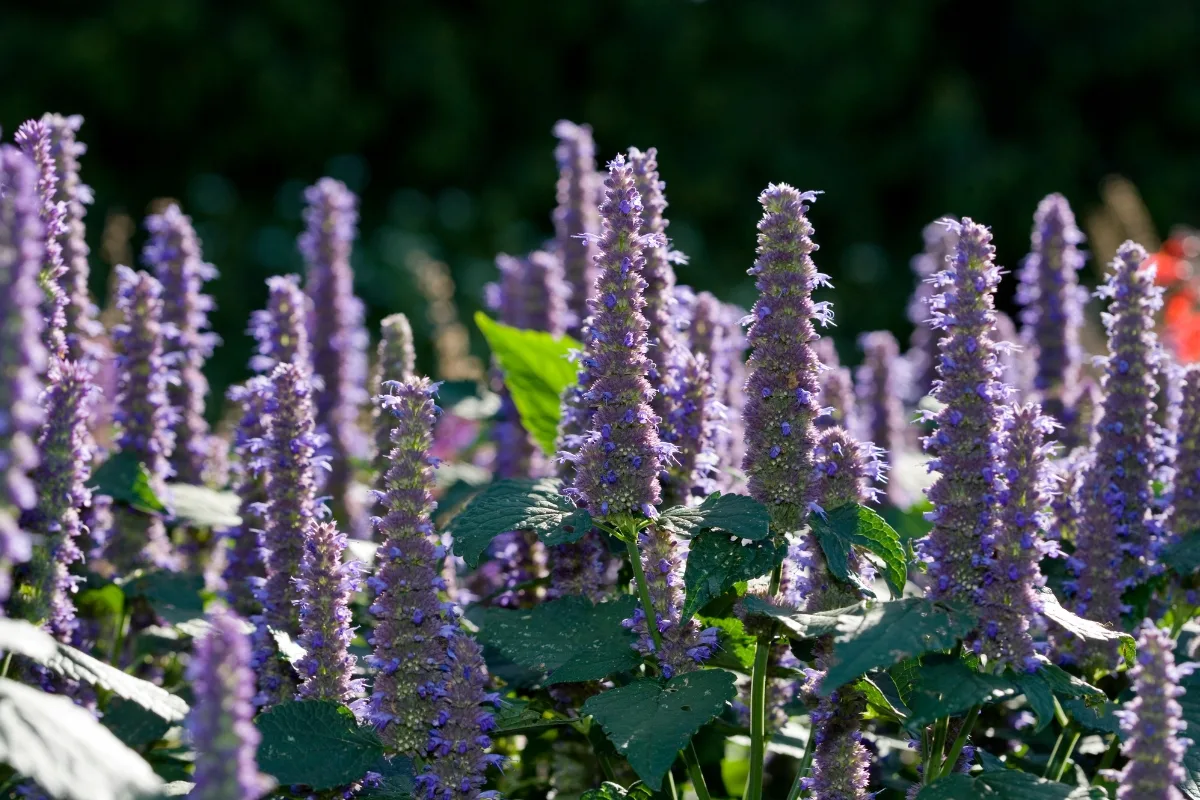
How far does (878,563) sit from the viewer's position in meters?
3.36

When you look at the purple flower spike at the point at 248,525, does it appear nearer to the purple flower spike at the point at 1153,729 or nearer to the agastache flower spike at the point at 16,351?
the agastache flower spike at the point at 16,351

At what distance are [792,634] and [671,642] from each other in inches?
11.6

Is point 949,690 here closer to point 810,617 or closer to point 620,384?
point 810,617

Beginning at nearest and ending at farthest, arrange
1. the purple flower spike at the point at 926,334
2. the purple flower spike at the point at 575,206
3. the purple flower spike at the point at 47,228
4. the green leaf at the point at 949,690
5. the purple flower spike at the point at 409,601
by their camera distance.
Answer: the green leaf at the point at 949,690
the purple flower spike at the point at 409,601
the purple flower spike at the point at 47,228
the purple flower spike at the point at 575,206
the purple flower spike at the point at 926,334

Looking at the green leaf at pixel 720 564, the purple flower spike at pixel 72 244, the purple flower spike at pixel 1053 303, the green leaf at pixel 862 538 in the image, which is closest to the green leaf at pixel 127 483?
the purple flower spike at pixel 72 244

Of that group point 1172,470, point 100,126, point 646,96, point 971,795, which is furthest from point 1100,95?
point 971,795

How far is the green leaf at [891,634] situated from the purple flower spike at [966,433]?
0.16 m

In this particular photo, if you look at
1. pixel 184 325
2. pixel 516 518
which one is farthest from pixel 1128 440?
pixel 184 325

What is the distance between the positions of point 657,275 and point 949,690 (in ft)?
5.53

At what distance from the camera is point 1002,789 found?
3092 millimetres

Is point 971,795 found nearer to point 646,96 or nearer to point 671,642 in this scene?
point 671,642

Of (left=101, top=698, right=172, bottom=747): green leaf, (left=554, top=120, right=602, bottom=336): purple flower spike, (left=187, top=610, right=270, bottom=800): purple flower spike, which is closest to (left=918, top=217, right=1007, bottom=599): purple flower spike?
(left=187, top=610, right=270, bottom=800): purple flower spike

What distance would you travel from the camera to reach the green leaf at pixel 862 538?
3.18 metres

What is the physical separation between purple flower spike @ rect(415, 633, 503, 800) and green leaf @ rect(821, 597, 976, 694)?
2.79ft
